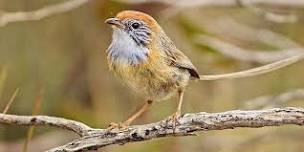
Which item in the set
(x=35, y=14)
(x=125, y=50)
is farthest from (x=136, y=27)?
(x=35, y=14)

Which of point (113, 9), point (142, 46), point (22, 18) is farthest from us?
point (113, 9)

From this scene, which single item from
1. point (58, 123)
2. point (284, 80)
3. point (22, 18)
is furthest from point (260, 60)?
point (58, 123)

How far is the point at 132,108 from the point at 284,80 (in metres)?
1.16

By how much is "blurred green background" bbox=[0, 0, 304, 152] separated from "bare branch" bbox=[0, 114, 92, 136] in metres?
2.22

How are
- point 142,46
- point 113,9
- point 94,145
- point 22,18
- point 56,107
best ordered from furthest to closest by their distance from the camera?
point 56,107, point 113,9, point 22,18, point 142,46, point 94,145

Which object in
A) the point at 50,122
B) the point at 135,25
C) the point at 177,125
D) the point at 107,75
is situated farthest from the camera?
the point at 107,75

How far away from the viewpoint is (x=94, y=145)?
11.9 feet

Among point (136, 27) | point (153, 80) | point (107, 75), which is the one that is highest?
point (107, 75)

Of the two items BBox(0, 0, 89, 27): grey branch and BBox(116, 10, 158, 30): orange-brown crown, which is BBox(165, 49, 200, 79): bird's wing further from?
BBox(0, 0, 89, 27): grey branch

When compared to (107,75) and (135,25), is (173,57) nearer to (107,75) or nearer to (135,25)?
(135,25)

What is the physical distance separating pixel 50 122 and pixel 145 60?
1.74ft

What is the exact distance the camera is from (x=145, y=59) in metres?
3.92

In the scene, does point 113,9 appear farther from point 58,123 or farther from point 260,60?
point 58,123

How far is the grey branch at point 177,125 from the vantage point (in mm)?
3377
